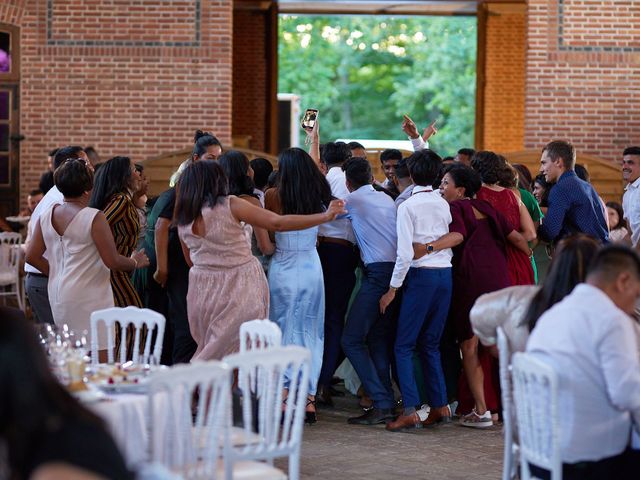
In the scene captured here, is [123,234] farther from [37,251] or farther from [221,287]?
[221,287]

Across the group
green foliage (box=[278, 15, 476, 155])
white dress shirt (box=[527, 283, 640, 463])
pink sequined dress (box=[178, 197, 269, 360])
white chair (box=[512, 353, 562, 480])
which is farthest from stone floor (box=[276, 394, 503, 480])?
green foliage (box=[278, 15, 476, 155])

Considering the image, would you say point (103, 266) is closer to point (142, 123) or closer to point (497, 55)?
point (142, 123)

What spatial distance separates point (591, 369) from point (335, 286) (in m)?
3.67

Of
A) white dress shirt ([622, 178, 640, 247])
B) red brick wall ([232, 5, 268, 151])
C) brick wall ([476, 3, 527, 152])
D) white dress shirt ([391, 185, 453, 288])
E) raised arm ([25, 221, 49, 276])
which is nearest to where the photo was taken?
raised arm ([25, 221, 49, 276])

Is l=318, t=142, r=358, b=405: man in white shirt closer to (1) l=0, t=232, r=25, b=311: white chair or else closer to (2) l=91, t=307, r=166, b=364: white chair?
(2) l=91, t=307, r=166, b=364: white chair

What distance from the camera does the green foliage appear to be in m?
35.7

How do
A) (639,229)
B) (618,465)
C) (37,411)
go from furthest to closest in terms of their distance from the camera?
(639,229) → (618,465) → (37,411)

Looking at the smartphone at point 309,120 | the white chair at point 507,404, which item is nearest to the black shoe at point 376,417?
the smartphone at point 309,120

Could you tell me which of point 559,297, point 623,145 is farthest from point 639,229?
point 623,145

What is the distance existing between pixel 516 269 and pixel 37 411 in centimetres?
545

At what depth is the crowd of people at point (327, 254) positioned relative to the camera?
21.4 ft

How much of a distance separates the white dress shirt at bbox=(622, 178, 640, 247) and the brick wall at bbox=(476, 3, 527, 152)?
9852mm

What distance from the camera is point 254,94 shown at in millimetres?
18609

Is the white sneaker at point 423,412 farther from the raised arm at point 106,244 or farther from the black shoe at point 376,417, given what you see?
the raised arm at point 106,244
